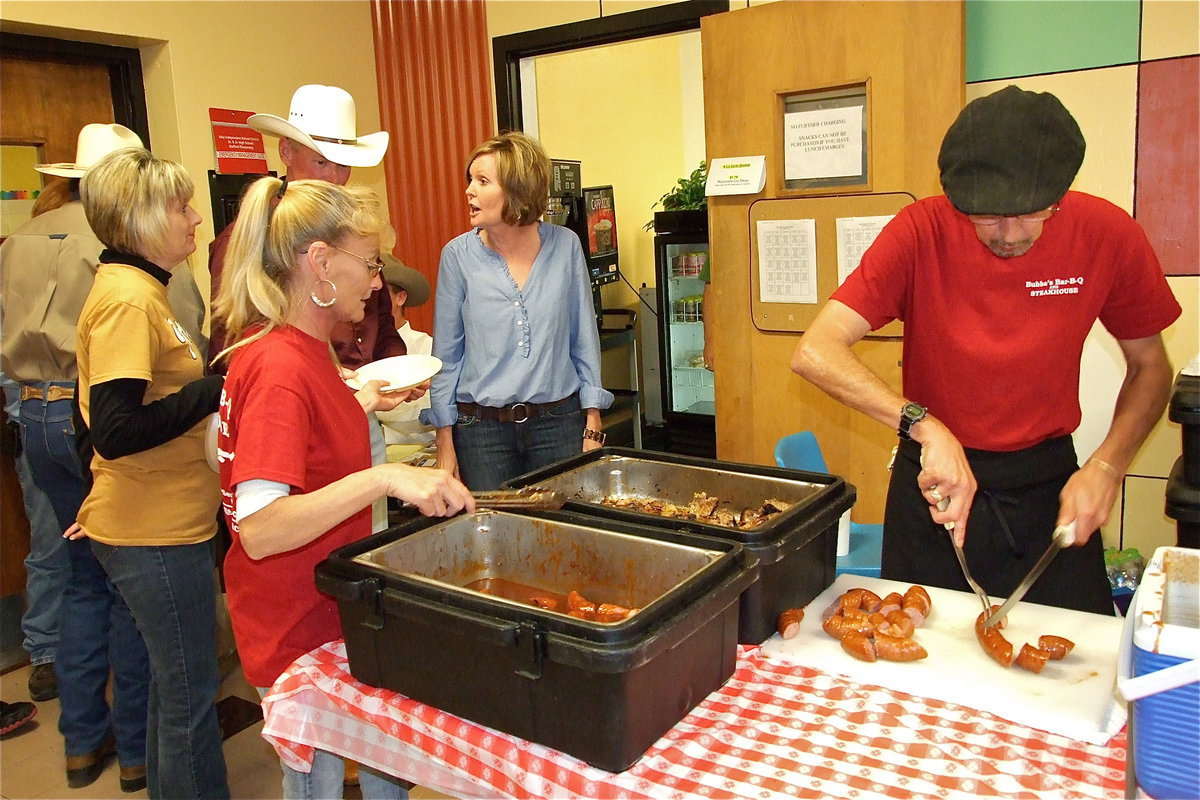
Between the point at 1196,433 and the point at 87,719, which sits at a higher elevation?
the point at 1196,433

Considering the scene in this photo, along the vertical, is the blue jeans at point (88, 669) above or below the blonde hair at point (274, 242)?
below

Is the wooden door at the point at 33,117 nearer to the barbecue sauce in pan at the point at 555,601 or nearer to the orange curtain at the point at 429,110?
the orange curtain at the point at 429,110

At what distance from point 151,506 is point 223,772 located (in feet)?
2.39

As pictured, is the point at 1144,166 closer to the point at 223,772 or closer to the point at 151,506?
the point at 151,506

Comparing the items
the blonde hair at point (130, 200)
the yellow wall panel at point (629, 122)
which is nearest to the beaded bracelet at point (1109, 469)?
the blonde hair at point (130, 200)

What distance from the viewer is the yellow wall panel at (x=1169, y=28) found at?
2738 millimetres

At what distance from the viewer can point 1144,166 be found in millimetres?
2854

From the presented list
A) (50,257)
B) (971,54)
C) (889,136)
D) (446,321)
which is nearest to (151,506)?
(446,321)

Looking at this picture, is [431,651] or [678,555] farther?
[678,555]

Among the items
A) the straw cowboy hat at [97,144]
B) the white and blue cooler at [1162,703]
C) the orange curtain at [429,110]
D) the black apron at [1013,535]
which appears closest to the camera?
the white and blue cooler at [1162,703]

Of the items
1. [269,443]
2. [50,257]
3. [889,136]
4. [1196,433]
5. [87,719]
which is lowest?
[87,719]

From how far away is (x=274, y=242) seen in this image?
1616 millimetres

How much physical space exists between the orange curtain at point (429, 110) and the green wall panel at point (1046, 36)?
7.77 feet

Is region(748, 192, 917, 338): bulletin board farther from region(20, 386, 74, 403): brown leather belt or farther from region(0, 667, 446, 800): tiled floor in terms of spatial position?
region(20, 386, 74, 403): brown leather belt
